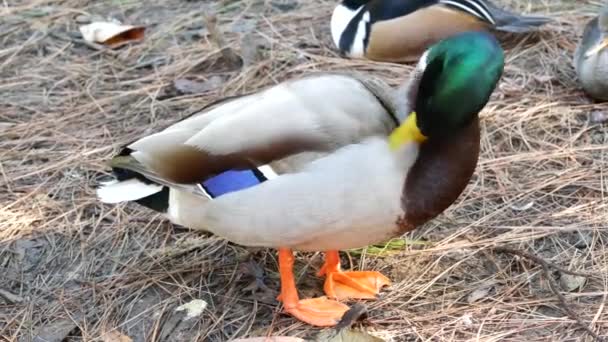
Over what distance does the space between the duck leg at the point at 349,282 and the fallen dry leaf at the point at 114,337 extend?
0.62 m

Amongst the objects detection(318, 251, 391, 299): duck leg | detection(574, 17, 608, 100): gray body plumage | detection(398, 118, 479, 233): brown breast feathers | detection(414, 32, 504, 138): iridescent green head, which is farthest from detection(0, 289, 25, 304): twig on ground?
detection(574, 17, 608, 100): gray body plumage

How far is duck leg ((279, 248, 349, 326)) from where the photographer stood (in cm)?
271

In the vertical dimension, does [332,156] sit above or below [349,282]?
above

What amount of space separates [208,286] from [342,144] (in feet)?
2.43

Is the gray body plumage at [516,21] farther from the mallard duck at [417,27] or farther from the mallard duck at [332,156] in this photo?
the mallard duck at [332,156]

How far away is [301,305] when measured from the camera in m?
2.75

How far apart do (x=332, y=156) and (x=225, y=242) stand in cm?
79

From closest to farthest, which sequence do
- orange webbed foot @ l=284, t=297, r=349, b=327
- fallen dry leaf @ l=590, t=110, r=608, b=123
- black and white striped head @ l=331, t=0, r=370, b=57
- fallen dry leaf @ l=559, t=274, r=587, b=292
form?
1. orange webbed foot @ l=284, t=297, r=349, b=327
2. fallen dry leaf @ l=559, t=274, r=587, b=292
3. fallen dry leaf @ l=590, t=110, r=608, b=123
4. black and white striped head @ l=331, t=0, r=370, b=57

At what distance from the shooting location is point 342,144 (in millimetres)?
2471

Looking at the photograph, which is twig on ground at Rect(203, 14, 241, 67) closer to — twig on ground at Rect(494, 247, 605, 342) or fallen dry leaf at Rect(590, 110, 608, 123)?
fallen dry leaf at Rect(590, 110, 608, 123)

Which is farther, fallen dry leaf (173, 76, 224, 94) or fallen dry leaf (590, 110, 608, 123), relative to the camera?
fallen dry leaf (173, 76, 224, 94)

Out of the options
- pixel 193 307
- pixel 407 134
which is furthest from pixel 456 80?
pixel 193 307

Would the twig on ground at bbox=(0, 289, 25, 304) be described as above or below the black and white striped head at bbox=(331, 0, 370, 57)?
above

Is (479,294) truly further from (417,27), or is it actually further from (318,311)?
(417,27)
